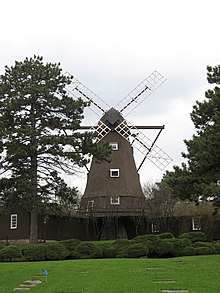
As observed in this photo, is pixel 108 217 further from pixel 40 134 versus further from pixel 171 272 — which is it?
pixel 171 272

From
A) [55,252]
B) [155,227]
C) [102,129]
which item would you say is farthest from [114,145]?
[55,252]

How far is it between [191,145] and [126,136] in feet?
64.0

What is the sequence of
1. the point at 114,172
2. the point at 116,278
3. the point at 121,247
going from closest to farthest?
the point at 116,278 < the point at 121,247 < the point at 114,172

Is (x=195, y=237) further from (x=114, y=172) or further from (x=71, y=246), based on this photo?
(x=114, y=172)

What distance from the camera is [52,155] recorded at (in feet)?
103

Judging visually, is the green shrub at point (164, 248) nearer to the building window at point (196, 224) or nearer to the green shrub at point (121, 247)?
the green shrub at point (121, 247)

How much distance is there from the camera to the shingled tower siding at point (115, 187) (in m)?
39.1

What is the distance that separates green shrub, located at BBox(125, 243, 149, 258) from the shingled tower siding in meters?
12.9

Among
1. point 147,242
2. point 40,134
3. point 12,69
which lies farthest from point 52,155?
point 147,242

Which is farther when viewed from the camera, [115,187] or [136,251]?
[115,187]

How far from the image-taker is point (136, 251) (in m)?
25.5

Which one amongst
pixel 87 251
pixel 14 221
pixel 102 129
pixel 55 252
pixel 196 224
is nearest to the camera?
pixel 55 252

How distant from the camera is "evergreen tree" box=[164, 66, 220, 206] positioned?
19844mm

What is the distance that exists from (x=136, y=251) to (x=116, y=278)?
36.0 ft
